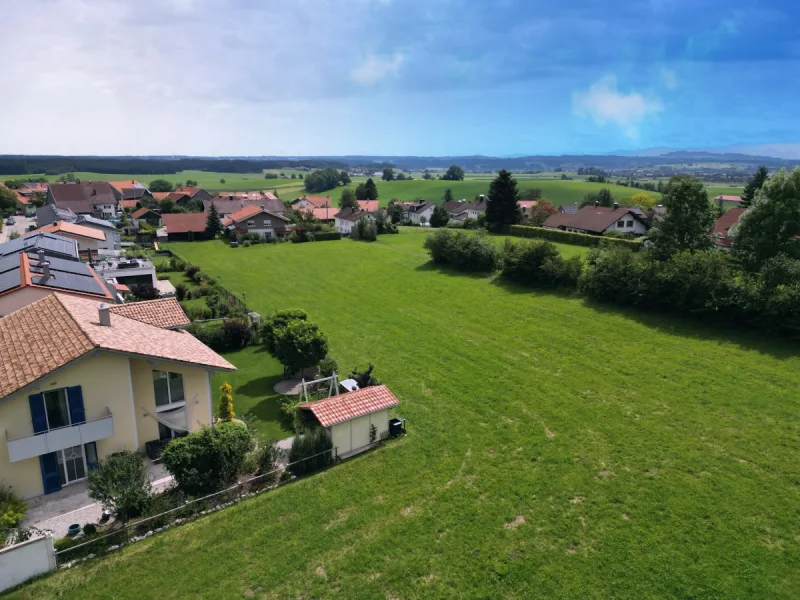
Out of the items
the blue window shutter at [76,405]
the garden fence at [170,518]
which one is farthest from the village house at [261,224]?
the garden fence at [170,518]

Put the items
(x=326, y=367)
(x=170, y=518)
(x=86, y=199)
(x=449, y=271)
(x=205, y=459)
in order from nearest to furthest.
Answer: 1. (x=170, y=518)
2. (x=205, y=459)
3. (x=326, y=367)
4. (x=449, y=271)
5. (x=86, y=199)

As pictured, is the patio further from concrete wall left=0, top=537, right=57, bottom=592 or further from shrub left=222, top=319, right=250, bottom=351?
shrub left=222, top=319, right=250, bottom=351

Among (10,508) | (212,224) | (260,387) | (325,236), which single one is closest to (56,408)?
(10,508)

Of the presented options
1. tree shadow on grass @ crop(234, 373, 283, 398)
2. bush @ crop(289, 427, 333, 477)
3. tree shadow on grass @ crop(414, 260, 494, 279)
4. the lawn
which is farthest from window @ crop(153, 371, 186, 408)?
tree shadow on grass @ crop(414, 260, 494, 279)

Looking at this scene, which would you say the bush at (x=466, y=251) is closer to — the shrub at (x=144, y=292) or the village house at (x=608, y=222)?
the village house at (x=608, y=222)

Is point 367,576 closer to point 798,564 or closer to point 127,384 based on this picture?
point 127,384

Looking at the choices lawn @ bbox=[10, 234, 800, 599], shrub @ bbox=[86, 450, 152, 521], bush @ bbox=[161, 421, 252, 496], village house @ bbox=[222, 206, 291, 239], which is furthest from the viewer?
village house @ bbox=[222, 206, 291, 239]

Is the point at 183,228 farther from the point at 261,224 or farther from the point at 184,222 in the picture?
the point at 261,224
